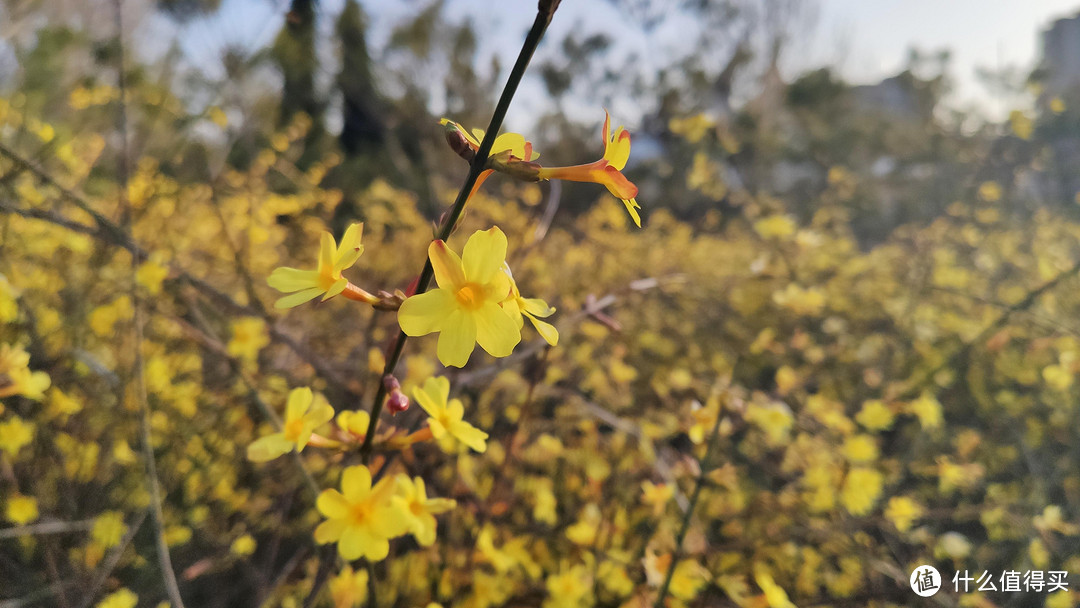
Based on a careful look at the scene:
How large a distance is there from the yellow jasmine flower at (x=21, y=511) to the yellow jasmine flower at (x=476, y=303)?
1833 mm

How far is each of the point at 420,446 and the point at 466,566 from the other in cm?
45

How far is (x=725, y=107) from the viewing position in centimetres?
1366

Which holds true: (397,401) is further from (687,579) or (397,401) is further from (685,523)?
(687,579)

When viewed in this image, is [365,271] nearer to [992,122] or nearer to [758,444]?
[758,444]

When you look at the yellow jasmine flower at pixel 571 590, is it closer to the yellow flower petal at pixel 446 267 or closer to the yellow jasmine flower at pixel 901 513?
the yellow jasmine flower at pixel 901 513

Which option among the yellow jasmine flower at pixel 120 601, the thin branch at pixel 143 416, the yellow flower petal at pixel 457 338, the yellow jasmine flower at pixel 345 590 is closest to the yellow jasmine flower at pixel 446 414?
the yellow flower petal at pixel 457 338

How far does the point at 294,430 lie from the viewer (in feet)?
2.52

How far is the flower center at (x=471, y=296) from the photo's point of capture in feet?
1.90

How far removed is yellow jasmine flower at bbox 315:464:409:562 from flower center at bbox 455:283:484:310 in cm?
29

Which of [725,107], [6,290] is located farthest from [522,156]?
[725,107]

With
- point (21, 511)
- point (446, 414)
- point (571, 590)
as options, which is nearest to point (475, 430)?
Result: point (446, 414)

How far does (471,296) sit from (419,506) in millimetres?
440

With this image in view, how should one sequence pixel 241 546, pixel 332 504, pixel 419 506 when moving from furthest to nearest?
pixel 241 546 → pixel 419 506 → pixel 332 504

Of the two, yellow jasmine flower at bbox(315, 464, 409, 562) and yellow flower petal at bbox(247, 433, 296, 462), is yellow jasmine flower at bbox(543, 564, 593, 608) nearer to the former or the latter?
yellow jasmine flower at bbox(315, 464, 409, 562)
